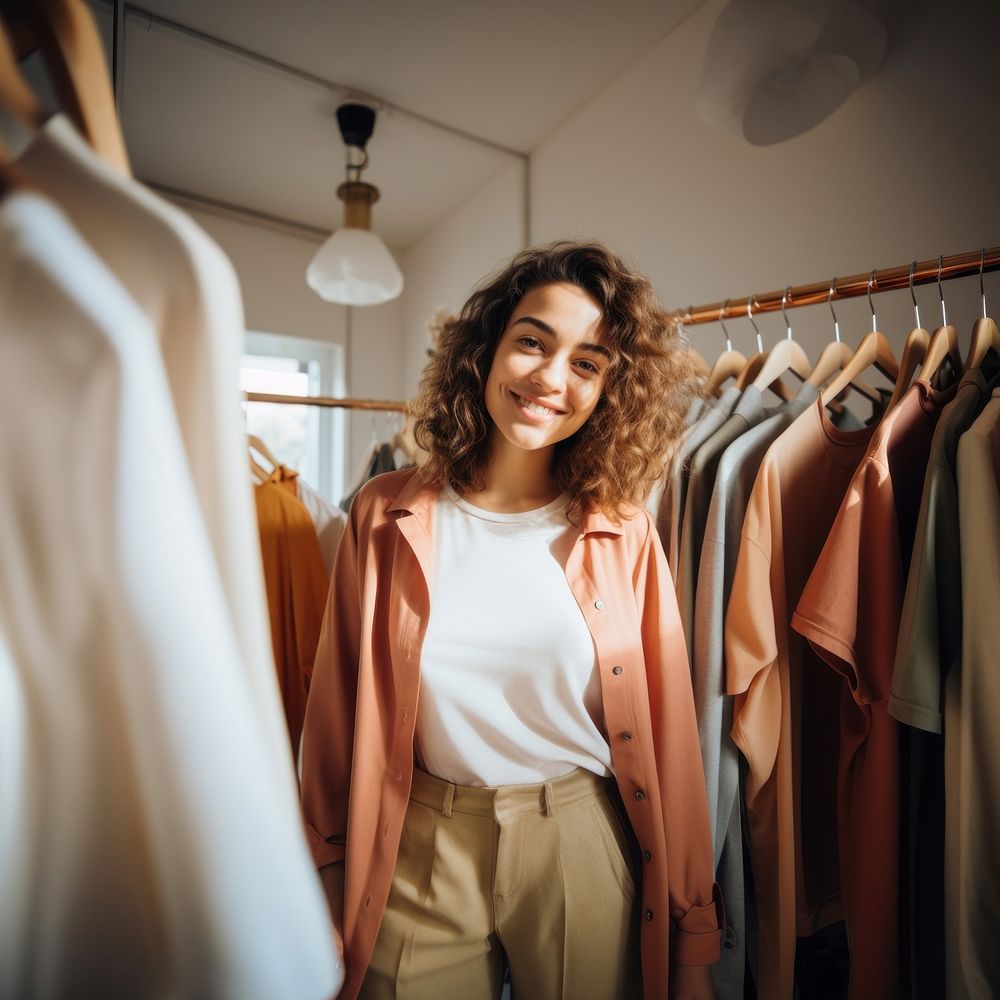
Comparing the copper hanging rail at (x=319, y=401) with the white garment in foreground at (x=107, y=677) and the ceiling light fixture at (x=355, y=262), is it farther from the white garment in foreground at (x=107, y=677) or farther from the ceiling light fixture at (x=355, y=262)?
the white garment in foreground at (x=107, y=677)

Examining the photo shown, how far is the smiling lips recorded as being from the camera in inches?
32.2

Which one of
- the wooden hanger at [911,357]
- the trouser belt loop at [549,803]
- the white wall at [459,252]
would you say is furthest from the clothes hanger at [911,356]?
the white wall at [459,252]

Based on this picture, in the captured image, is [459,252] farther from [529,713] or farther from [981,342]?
[529,713]

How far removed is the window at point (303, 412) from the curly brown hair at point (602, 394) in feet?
5.06

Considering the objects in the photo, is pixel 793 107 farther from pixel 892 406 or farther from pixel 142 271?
pixel 142 271

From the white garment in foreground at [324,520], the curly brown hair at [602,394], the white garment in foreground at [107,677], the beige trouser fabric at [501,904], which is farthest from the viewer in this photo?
the white garment in foreground at [324,520]

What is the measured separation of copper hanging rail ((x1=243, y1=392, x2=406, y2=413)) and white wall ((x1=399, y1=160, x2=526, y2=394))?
0.47m

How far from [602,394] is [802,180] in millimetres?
826

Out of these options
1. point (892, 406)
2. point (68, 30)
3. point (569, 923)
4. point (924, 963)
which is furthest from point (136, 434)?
point (924, 963)

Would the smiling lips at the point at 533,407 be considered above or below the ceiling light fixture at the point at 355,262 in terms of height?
below

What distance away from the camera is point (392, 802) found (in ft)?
2.58

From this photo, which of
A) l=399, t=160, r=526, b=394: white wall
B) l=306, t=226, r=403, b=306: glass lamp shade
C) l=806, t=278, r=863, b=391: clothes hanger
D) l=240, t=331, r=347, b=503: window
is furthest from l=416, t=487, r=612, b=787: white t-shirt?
l=240, t=331, r=347, b=503: window

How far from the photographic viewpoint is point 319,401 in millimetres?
1457

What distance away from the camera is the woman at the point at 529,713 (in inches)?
30.1
